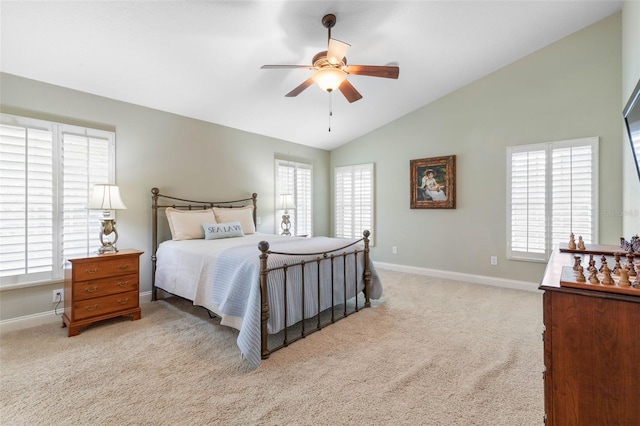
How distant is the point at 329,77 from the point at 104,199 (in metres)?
2.57

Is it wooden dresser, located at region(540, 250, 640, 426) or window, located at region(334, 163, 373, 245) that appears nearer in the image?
wooden dresser, located at region(540, 250, 640, 426)

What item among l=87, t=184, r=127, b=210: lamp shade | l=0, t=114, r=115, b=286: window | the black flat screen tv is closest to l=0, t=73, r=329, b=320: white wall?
l=0, t=114, r=115, b=286: window

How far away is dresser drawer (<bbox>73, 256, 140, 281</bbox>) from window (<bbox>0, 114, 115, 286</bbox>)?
56 centimetres

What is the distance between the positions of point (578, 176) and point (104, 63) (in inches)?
220

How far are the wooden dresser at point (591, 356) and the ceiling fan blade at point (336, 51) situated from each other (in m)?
2.19

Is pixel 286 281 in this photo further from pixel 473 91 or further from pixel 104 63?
pixel 473 91

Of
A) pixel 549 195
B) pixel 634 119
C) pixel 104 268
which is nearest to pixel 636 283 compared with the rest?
pixel 634 119

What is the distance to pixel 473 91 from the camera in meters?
4.58

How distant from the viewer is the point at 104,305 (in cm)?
298

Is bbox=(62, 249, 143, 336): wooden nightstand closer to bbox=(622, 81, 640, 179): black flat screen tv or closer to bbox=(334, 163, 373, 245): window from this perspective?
bbox=(334, 163, 373, 245): window

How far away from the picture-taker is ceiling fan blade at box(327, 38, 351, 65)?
2.41 meters

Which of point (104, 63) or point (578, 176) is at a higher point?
point (104, 63)

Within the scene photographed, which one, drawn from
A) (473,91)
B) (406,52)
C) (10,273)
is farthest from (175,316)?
(473,91)

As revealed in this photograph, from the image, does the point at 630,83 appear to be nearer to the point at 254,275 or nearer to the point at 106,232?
the point at 254,275
